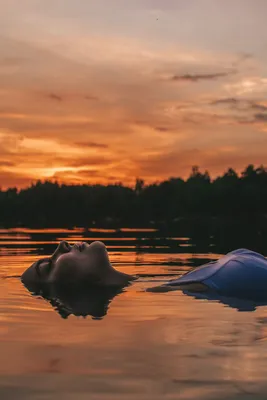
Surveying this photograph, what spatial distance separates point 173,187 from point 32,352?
122965 mm

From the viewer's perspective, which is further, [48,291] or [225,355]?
[48,291]

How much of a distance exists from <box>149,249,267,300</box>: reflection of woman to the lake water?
0.50 meters

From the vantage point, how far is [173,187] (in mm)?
127438

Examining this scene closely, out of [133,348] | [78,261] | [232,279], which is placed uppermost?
[78,261]

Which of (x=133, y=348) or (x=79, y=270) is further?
(x=79, y=270)

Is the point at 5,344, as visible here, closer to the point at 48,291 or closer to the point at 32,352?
the point at 32,352

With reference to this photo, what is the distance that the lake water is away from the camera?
12.7 feet

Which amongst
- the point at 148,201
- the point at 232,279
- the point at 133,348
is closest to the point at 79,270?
the point at 232,279

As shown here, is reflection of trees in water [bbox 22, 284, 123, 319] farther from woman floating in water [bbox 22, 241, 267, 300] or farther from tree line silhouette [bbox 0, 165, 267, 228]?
tree line silhouette [bbox 0, 165, 267, 228]

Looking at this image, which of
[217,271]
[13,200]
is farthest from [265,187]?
[217,271]

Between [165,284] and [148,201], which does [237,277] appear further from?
[148,201]

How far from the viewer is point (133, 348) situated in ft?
16.1

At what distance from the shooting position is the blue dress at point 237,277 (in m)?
7.80

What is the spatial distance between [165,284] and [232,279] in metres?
1.00
